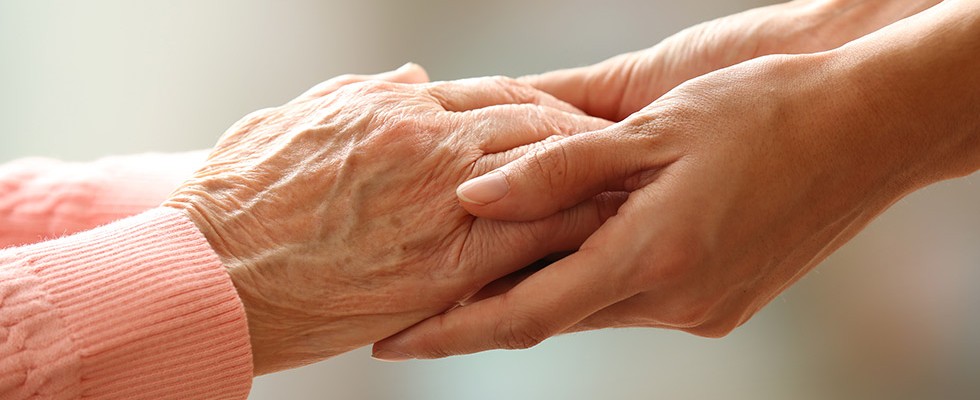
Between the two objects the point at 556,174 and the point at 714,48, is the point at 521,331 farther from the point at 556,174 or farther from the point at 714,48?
the point at 714,48

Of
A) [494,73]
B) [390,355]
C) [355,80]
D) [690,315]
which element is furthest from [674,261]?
[494,73]

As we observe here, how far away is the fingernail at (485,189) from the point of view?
90 centimetres

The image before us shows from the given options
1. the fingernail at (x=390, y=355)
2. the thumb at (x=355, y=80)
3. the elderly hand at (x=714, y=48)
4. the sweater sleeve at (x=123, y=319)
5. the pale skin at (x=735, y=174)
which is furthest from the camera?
the elderly hand at (x=714, y=48)

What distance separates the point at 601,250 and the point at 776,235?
173 millimetres

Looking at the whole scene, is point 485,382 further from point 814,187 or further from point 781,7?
point 814,187

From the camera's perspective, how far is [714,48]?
126cm

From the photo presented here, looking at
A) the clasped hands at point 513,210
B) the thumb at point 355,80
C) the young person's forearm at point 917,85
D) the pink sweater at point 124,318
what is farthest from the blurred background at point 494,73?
the pink sweater at point 124,318

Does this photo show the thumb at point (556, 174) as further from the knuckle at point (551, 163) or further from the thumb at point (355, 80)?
the thumb at point (355, 80)

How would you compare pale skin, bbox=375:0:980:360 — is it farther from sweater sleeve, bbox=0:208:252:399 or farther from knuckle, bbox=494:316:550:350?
sweater sleeve, bbox=0:208:252:399

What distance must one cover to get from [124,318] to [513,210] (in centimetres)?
37

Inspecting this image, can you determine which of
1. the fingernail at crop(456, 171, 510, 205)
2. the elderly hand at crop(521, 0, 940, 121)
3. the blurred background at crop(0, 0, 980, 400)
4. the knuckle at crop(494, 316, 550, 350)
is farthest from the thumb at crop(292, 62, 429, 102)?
the blurred background at crop(0, 0, 980, 400)

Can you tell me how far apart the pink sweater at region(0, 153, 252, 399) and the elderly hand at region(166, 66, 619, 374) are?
0.06 meters

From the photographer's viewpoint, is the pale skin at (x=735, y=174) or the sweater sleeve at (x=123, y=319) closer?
the sweater sleeve at (x=123, y=319)

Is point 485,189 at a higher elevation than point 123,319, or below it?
higher
